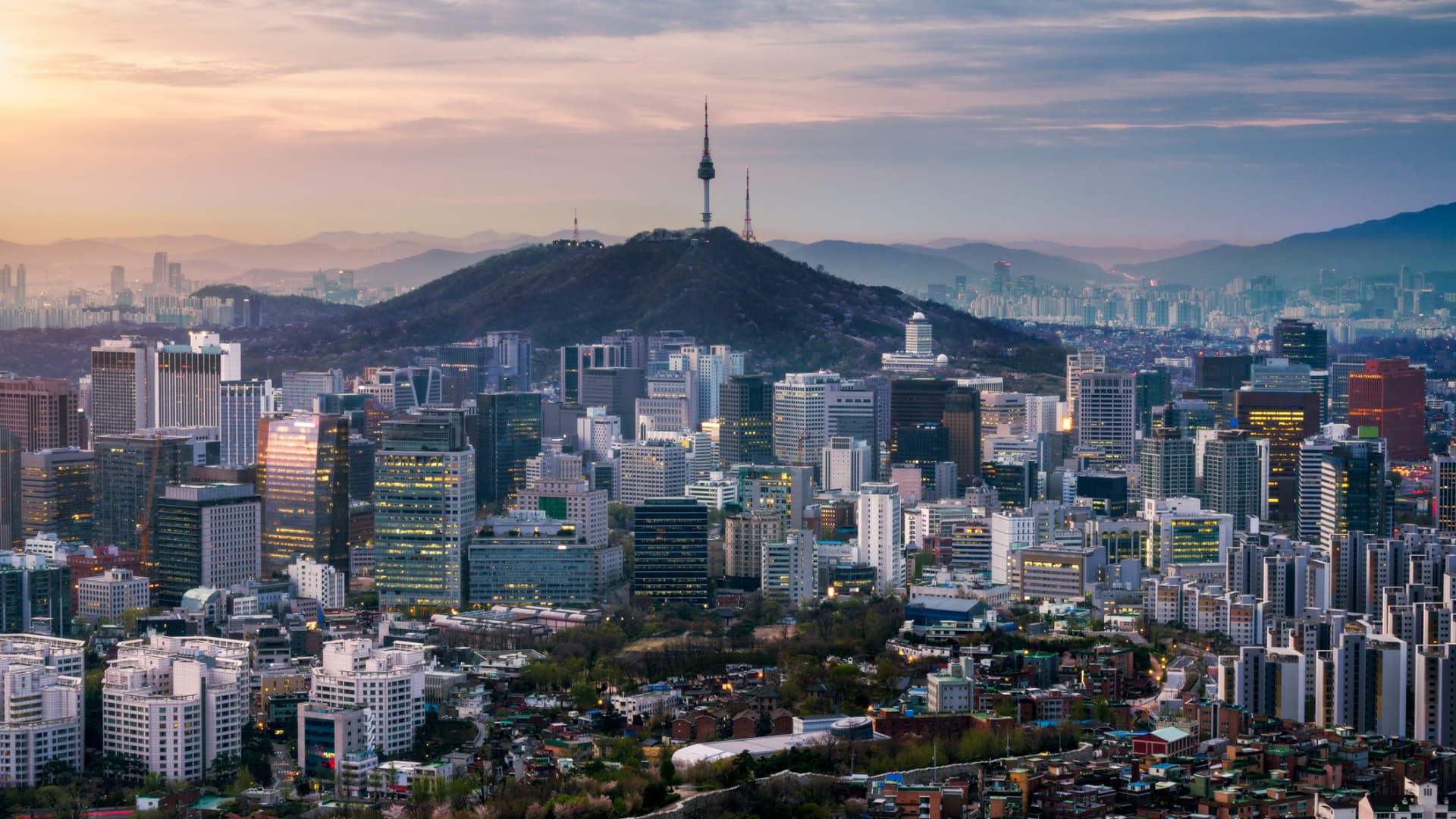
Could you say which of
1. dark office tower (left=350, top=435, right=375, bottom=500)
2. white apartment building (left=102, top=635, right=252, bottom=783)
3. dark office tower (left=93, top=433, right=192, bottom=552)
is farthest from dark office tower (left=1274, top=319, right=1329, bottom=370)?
white apartment building (left=102, top=635, right=252, bottom=783)

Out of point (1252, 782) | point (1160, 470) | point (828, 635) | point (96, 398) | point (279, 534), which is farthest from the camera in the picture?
point (96, 398)

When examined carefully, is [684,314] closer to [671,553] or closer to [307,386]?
[307,386]

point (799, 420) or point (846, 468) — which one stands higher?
point (799, 420)

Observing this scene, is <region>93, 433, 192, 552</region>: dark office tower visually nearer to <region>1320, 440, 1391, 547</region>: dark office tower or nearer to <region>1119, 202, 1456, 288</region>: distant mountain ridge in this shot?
<region>1320, 440, 1391, 547</region>: dark office tower

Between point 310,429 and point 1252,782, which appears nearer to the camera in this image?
point 1252,782

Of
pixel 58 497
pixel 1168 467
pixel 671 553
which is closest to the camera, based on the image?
pixel 671 553

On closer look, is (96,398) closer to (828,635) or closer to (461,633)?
(461,633)

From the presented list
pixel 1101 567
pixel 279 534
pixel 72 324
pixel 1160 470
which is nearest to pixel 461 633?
pixel 279 534

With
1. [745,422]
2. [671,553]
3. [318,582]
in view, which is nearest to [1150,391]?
[745,422]
